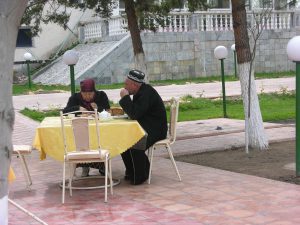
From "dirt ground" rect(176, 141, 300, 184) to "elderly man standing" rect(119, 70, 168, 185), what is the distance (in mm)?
1316

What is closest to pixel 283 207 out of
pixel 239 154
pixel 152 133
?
pixel 152 133

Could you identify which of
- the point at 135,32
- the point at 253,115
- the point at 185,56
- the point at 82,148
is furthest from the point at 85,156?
the point at 185,56

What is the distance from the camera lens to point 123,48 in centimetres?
2584

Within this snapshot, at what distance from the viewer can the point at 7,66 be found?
2.99 metres

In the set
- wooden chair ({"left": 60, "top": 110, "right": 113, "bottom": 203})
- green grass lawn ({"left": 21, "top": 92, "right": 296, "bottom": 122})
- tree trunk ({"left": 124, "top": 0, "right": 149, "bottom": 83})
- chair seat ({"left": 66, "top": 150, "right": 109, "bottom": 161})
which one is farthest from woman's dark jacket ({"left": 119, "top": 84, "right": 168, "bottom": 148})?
green grass lawn ({"left": 21, "top": 92, "right": 296, "bottom": 122})

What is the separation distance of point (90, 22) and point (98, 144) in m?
23.6

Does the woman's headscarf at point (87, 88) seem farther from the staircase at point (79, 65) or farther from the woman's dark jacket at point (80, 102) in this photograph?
the staircase at point (79, 65)

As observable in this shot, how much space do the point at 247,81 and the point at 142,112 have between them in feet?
8.65

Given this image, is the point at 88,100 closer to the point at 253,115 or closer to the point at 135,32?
the point at 253,115

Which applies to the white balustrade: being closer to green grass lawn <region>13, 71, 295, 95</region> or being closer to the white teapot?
green grass lawn <region>13, 71, 295, 95</region>

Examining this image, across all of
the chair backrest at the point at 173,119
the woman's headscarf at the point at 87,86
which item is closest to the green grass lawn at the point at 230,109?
the chair backrest at the point at 173,119

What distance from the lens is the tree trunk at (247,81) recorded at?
28.1 ft

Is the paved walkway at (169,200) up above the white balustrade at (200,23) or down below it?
below

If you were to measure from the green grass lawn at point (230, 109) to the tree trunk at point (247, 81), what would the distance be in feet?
14.3
